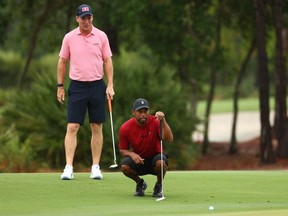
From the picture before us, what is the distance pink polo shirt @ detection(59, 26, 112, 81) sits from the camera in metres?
14.6

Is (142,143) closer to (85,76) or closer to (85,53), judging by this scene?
(85,76)

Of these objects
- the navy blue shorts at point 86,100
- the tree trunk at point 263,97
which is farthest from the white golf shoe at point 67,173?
the tree trunk at point 263,97

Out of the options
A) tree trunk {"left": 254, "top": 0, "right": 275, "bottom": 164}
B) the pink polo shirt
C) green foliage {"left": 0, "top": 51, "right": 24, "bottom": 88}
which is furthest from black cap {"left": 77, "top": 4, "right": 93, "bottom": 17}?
green foliage {"left": 0, "top": 51, "right": 24, "bottom": 88}

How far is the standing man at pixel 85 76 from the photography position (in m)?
14.6

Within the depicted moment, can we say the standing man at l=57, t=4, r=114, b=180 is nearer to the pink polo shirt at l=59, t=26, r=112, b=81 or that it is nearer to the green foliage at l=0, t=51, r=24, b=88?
the pink polo shirt at l=59, t=26, r=112, b=81

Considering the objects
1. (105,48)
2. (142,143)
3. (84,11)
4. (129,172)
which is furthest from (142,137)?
(84,11)

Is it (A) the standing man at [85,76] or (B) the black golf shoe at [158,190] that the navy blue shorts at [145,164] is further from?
(A) the standing man at [85,76]

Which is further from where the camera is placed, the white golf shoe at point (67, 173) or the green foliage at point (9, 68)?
the green foliage at point (9, 68)

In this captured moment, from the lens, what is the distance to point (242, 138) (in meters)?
43.8

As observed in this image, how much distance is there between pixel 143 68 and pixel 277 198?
14.3 m

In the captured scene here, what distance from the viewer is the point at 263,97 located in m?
27.1

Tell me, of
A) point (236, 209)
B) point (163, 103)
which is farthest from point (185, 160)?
point (236, 209)

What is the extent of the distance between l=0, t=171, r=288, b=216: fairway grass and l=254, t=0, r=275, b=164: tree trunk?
10338 millimetres

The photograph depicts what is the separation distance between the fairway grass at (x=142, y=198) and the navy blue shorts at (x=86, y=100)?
32.3 inches
